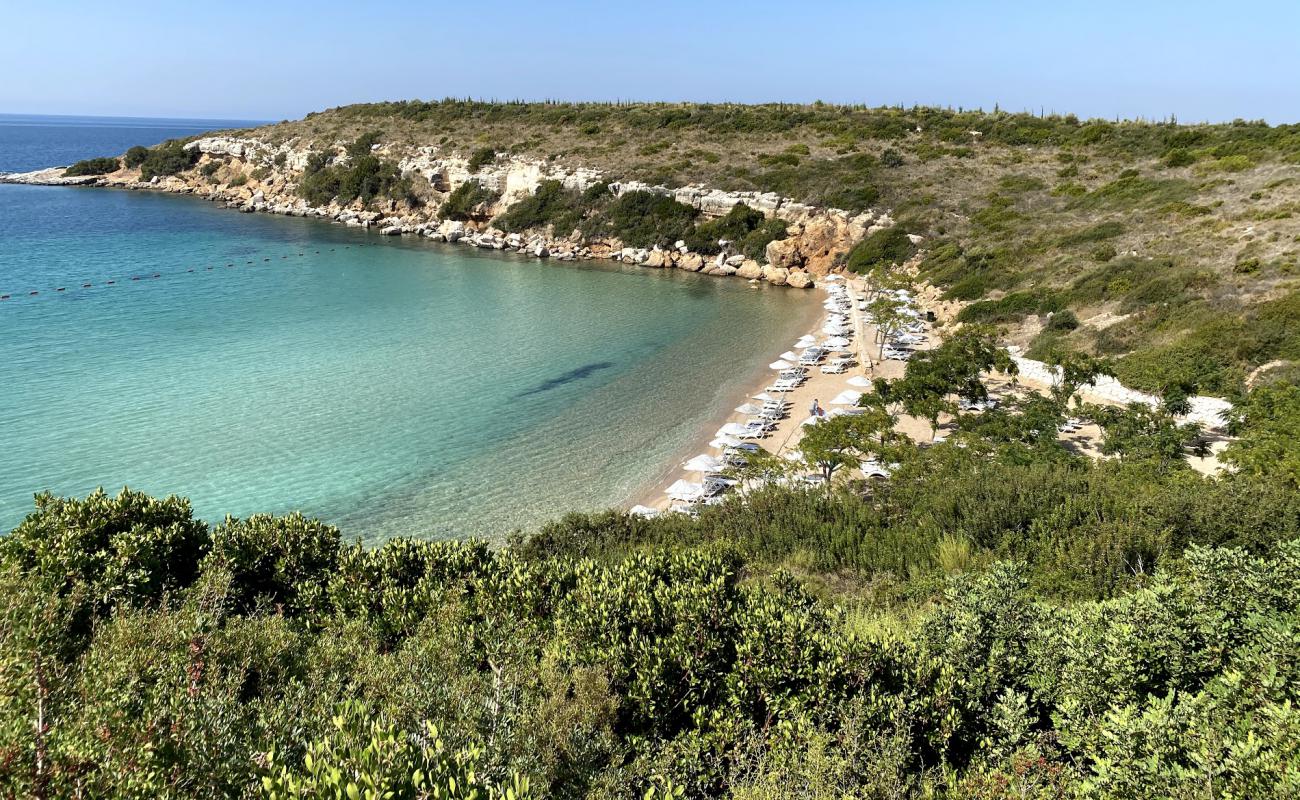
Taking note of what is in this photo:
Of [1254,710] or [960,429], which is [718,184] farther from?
[1254,710]

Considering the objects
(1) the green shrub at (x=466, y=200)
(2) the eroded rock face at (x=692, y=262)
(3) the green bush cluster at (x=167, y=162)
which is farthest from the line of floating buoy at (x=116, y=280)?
(3) the green bush cluster at (x=167, y=162)

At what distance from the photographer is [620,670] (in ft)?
23.4

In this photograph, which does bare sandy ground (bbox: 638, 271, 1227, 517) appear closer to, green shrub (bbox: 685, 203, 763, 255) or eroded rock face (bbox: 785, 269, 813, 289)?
eroded rock face (bbox: 785, 269, 813, 289)

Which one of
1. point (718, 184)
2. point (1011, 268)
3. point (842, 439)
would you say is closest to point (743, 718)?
point (842, 439)

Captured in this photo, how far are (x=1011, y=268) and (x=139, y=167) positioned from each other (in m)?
93.5

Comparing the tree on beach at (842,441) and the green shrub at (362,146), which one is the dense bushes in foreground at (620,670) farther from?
the green shrub at (362,146)

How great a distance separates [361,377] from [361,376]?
126 mm

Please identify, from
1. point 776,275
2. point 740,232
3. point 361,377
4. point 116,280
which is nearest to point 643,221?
point 740,232

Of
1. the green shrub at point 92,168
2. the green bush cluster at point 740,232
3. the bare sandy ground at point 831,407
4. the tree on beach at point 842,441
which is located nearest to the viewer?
the tree on beach at point 842,441

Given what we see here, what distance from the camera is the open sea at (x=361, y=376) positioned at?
1755 centimetres

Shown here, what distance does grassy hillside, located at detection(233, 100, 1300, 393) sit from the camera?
25.1m

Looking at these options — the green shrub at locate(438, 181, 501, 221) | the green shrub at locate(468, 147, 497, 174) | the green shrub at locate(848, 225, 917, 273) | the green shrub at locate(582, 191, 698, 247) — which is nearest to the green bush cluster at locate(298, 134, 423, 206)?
the green shrub at locate(438, 181, 501, 221)

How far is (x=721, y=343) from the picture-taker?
3238 centimetres

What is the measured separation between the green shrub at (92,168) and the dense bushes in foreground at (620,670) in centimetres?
9507
